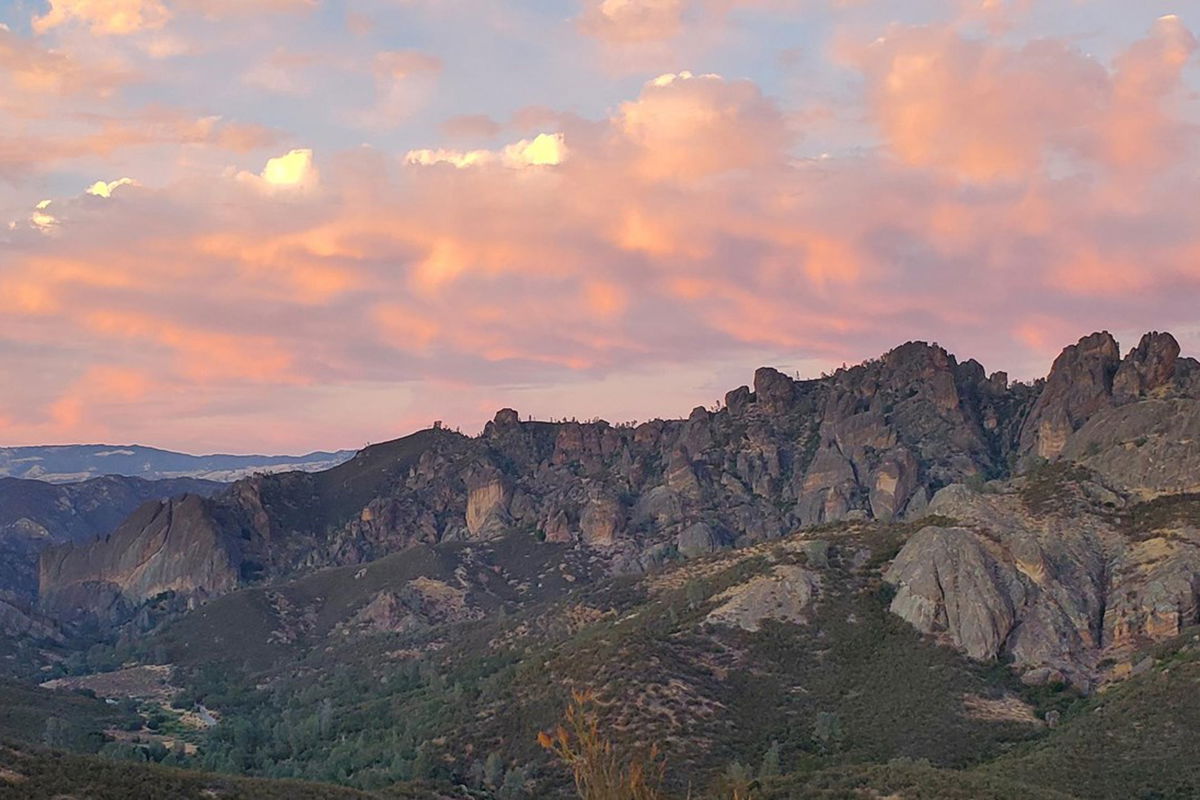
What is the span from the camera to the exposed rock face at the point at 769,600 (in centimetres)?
12850

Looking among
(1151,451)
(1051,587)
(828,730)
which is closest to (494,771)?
(828,730)

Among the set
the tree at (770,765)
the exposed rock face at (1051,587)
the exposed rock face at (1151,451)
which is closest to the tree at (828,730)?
the tree at (770,765)

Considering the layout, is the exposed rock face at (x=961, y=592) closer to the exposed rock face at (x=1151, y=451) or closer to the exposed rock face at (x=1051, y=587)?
the exposed rock face at (x=1051, y=587)

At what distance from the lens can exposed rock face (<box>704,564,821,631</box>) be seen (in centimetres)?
12850

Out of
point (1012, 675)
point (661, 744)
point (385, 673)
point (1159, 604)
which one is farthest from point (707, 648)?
point (385, 673)

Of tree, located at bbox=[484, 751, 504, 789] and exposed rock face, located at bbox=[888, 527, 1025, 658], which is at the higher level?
exposed rock face, located at bbox=[888, 527, 1025, 658]

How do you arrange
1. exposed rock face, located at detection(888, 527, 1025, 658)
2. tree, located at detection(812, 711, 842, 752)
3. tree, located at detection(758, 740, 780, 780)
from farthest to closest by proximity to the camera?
exposed rock face, located at detection(888, 527, 1025, 658)
tree, located at detection(812, 711, 842, 752)
tree, located at detection(758, 740, 780, 780)

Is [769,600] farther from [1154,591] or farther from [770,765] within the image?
[1154,591]

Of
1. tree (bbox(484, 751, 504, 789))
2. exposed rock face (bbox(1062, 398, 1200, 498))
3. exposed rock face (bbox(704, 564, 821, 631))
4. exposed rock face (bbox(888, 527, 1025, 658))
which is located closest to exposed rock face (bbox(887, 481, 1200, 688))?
exposed rock face (bbox(888, 527, 1025, 658))

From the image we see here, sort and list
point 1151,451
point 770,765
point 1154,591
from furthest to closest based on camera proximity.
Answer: point 1151,451
point 1154,591
point 770,765

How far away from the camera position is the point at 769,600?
433 ft

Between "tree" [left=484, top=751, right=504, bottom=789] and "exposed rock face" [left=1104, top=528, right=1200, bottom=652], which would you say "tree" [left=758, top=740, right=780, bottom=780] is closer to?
"tree" [left=484, top=751, right=504, bottom=789]

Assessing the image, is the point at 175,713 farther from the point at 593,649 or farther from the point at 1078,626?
the point at 1078,626

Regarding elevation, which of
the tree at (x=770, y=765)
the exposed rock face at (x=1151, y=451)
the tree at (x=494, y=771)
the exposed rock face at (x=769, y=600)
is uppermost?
the exposed rock face at (x=1151, y=451)
